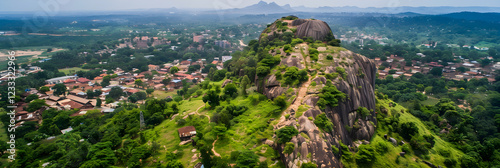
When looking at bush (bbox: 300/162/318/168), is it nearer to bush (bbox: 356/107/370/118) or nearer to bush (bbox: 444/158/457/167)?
bush (bbox: 356/107/370/118)

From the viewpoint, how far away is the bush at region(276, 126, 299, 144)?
65.0 feet

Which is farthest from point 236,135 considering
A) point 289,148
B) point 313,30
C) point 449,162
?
point 313,30

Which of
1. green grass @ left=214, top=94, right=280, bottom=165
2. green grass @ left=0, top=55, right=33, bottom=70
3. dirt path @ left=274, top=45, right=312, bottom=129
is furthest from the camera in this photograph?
green grass @ left=0, top=55, right=33, bottom=70

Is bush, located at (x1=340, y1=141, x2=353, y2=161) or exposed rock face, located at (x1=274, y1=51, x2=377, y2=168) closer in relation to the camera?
exposed rock face, located at (x1=274, y1=51, x2=377, y2=168)

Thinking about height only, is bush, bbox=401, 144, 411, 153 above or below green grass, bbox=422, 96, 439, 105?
above

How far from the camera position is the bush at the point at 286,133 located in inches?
780

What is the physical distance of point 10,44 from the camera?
8656 centimetres

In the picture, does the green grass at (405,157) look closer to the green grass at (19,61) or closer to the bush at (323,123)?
the bush at (323,123)

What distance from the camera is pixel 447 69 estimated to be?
78.1 m

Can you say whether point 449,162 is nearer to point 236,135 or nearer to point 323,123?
point 323,123

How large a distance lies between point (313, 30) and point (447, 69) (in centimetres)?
6395

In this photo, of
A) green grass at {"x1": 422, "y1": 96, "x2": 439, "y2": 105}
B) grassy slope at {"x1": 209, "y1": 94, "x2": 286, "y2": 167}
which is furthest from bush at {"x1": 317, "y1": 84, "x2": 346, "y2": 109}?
green grass at {"x1": 422, "y1": 96, "x2": 439, "y2": 105}

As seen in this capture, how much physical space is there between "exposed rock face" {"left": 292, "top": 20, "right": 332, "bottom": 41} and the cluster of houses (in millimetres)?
38266

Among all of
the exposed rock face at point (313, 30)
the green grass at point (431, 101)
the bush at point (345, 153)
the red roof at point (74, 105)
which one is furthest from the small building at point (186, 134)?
the green grass at point (431, 101)
